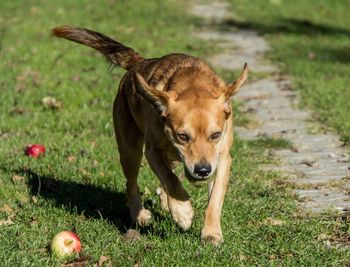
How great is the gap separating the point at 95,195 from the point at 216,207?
1.76 metres

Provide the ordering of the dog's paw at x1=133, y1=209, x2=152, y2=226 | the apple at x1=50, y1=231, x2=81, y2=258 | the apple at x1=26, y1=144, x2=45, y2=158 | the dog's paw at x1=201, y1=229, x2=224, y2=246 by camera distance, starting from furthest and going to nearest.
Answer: the apple at x1=26, y1=144, x2=45, y2=158 → the dog's paw at x1=133, y1=209, x2=152, y2=226 → the dog's paw at x1=201, y1=229, x2=224, y2=246 → the apple at x1=50, y1=231, x2=81, y2=258

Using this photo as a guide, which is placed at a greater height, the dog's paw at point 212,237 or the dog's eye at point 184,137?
the dog's eye at point 184,137

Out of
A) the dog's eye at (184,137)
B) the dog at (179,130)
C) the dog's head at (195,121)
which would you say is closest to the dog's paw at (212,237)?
the dog at (179,130)

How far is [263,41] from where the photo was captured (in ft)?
55.8

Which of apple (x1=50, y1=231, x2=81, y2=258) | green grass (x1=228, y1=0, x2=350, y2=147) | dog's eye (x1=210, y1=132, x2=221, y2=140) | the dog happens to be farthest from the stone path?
apple (x1=50, y1=231, x2=81, y2=258)

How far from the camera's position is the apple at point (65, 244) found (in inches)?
215

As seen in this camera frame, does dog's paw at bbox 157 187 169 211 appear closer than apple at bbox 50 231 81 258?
No

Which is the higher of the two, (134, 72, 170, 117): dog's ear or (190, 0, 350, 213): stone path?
(134, 72, 170, 117): dog's ear

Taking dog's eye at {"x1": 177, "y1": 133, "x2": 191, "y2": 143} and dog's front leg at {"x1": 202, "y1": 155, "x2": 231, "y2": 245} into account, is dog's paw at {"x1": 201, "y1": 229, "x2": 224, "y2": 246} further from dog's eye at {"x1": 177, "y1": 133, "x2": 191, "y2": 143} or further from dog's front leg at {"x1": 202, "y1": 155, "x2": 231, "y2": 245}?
dog's eye at {"x1": 177, "y1": 133, "x2": 191, "y2": 143}

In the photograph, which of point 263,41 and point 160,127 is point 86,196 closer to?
point 160,127

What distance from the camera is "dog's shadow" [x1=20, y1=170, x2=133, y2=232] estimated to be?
263 inches

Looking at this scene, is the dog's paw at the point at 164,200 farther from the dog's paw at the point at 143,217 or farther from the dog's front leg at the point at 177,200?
the dog's front leg at the point at 177,200

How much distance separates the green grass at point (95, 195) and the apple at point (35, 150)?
10 centimetres

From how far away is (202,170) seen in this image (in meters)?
5.50
